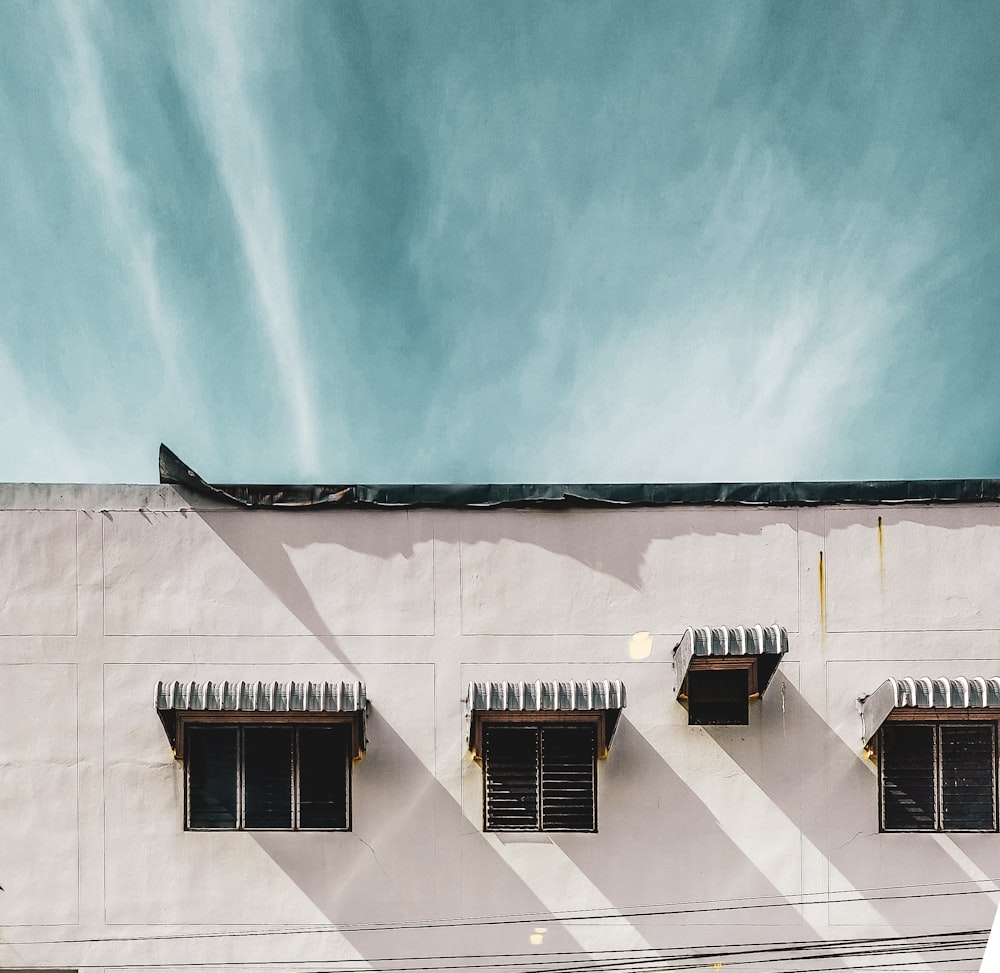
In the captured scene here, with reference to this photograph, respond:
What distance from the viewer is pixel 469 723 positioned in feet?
24.2

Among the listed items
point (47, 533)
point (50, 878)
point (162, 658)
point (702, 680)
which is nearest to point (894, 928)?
point (702, 680)

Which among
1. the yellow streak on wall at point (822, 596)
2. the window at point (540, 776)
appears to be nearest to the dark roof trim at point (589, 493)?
the yellow streak on wall at point (822, 596)

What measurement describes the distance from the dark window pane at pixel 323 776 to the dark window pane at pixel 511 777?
61.9 inches

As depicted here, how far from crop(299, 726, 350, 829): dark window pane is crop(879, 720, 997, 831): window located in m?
5.91

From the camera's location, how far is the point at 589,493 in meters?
7.84

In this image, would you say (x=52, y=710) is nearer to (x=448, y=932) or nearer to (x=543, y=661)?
(x=448, y=932)

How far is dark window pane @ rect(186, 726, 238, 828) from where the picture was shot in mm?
7465

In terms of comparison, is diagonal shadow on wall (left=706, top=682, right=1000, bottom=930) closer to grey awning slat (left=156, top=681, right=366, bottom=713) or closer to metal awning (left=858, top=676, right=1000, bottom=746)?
metal awning (left=858, top=676, right=1000, bottom=746)

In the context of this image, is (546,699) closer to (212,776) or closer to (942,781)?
(212,776)

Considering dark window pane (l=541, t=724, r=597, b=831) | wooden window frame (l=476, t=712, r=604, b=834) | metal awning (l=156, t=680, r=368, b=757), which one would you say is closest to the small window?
metal awning (l=156, t=680, r=368, b=757)

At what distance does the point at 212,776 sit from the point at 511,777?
10.7 feet

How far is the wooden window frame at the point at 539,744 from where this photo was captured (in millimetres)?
7379

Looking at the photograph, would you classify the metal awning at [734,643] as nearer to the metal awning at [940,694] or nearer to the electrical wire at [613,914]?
the metal awning at [940,694]

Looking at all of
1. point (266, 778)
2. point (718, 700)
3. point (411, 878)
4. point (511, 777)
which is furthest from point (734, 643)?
point (266, 778)
